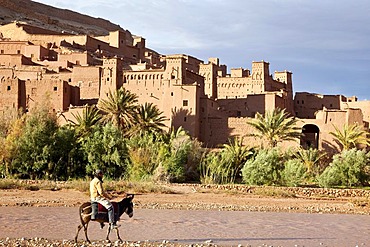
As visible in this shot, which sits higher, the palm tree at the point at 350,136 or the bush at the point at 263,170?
the palm tree at the point at 350,136

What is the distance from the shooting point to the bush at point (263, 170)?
29.2m

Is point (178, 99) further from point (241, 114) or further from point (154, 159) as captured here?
point (154, 159)

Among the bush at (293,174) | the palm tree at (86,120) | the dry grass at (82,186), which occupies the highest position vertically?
the palm tree at (86,120)

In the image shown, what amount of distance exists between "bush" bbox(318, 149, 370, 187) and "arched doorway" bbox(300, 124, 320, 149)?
756cm

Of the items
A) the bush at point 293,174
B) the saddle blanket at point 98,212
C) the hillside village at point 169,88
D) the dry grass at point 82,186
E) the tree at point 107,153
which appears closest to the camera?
the saddle blanket at point 98,212

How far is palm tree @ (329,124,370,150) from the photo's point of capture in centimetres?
3553

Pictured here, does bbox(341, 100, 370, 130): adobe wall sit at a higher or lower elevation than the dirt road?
higher

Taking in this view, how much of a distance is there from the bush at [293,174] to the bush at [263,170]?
0.52m

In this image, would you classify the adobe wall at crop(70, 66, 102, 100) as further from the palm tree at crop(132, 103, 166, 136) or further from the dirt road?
the dirt road

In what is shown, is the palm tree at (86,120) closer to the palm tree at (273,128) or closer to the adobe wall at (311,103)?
the palm tree at (273,128)

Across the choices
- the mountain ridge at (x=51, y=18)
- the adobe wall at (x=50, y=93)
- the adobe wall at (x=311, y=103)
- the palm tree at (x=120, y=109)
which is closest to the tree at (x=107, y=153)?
the palm tree at (x=120, y=109)

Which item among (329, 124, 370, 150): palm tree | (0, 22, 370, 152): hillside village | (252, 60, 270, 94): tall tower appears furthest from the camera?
(252, 60, 270, 94): tall tower

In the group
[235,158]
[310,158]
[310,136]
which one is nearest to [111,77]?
[235,158]

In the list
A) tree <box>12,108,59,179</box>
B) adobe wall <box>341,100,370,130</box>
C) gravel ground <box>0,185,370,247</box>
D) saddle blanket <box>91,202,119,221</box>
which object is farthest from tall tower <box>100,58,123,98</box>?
saddle blanket <box>91,202,119,221</box>
